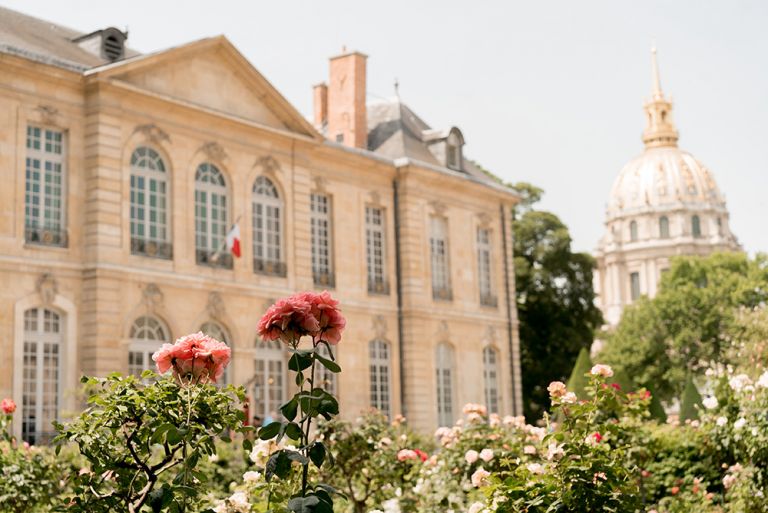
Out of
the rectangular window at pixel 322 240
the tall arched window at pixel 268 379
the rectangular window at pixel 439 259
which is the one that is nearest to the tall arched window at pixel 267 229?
the rectangular window at pixel 322 240

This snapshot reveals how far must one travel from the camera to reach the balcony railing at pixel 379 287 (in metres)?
27.9

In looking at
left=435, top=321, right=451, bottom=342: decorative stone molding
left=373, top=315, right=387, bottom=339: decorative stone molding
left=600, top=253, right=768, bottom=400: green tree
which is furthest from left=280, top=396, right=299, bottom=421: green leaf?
left=600, top=253, right=768, bottom=400: green tree

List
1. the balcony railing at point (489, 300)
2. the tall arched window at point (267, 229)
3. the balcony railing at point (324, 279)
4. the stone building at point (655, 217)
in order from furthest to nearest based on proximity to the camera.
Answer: the stone building at point (655, 217) → the balcony railing at point (489, 300) → the balcony railing at point (324, 279) → the tall arched window at point (267, 229)

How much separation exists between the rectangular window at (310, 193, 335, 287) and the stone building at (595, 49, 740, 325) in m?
78.2

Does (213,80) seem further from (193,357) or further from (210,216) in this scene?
(193,357)

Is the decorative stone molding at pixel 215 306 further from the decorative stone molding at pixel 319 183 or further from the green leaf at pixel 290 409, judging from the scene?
the green leaf at pixel 290 409

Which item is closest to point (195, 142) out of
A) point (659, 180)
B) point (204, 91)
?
point (204, 91)

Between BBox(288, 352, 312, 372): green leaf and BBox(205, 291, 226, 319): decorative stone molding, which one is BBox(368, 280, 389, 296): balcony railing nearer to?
BBox(205, 291, 226, 319): decorative stone molding

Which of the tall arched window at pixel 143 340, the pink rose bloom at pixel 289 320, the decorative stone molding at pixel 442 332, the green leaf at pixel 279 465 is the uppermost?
the decorative stone molding at pixel 442 332

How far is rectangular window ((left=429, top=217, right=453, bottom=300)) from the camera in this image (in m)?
29.6

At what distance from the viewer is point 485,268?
31.7m

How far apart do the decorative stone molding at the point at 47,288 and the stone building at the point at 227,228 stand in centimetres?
3

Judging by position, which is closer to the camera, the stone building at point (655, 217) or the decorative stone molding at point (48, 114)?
the decorative stone molding at point (48, 114)

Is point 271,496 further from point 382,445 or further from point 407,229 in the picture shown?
point 407,229
